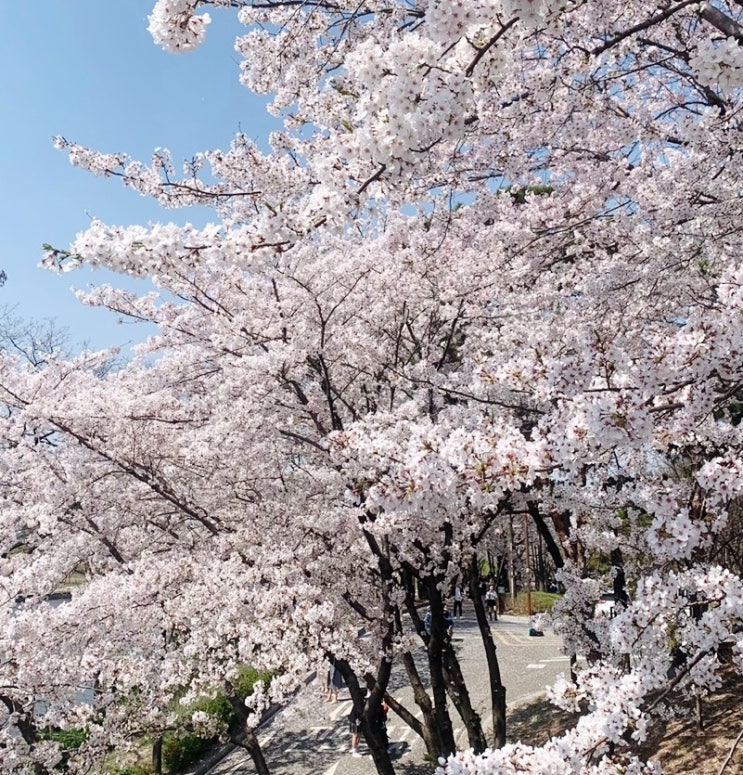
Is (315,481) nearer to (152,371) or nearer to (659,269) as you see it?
(152,371)

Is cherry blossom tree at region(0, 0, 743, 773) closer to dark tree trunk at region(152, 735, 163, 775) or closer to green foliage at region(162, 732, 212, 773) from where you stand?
dark tree trunk at region(152, 735, 163, 775)

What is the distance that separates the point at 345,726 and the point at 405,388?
7.90 metres

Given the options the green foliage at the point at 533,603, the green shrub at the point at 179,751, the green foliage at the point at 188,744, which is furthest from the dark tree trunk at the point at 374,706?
the green foliage at the point at 533,603

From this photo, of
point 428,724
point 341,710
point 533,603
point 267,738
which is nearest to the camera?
point 428,724

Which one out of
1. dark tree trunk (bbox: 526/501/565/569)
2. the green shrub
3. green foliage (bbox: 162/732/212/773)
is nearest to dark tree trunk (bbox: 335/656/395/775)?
dark tree trunk (bbox: 526/501/565/569)

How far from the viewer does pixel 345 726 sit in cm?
1243

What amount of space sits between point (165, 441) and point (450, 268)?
4865 mm

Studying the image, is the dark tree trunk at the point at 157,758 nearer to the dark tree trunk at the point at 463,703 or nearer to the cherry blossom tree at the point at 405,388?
the cherry blossom tree at the point at 405,388

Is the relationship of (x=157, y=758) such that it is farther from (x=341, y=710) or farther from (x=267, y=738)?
(x=341, y=710)

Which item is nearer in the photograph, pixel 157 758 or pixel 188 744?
pixel 157 758

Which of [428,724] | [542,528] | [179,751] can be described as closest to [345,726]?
[179,751]

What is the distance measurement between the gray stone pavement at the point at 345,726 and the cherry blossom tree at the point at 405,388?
109cm

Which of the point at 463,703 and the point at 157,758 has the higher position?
the point at 463,703

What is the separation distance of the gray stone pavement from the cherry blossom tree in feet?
3.59
